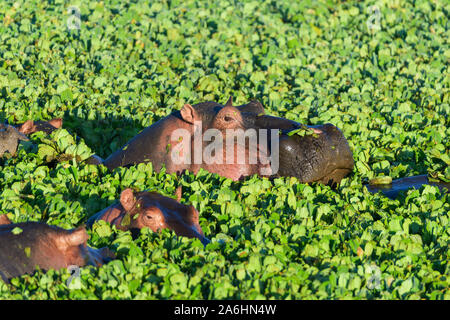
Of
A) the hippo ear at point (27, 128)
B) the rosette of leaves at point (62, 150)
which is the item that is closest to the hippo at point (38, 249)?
the rosette of leaves at point (62, 150)

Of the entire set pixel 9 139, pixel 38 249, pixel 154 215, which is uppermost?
pixel 9 139

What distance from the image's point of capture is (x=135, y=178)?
23.9 ft

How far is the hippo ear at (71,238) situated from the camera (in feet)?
17.0

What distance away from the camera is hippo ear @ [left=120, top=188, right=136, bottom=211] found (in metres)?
5.95

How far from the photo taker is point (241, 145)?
7.43 meters

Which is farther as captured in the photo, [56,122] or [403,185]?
[56,122]

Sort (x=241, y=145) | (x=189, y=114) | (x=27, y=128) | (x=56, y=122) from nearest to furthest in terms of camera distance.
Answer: (x=241, y=145) < (x=189, y=114) < (x=27, y=128) < (x=56, y=122)

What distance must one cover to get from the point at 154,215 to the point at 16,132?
2.79 meters

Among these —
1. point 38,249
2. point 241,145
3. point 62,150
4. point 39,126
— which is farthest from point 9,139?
point 38,249

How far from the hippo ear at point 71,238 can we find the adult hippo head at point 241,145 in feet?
8.00

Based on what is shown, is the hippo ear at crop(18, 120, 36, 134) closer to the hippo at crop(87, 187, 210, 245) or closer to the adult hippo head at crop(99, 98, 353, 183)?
the adult hippo head at crop(99, 98, 353, 183)

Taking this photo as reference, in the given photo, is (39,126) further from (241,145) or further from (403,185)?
(403,185)

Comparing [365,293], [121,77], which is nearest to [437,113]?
[121,77]

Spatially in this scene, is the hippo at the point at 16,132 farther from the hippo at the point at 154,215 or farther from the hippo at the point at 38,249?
the hippo at the point at 38,249
